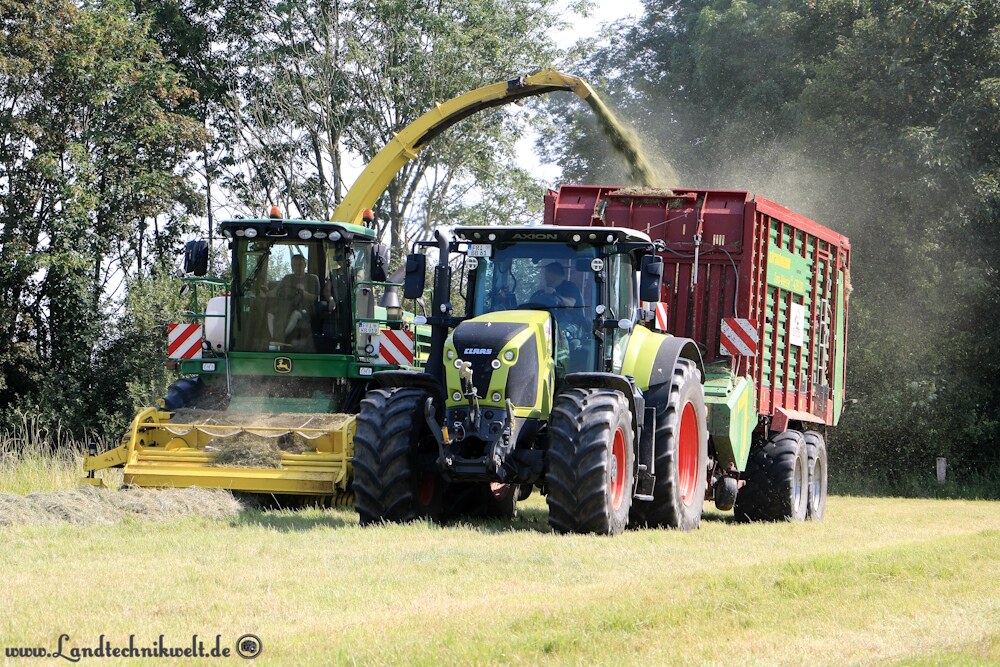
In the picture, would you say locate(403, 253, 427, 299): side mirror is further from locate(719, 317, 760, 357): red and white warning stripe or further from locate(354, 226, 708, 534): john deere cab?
locate(719, 317, 760, 357): red and white warning stripe

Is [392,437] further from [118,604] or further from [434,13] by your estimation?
[434,13]

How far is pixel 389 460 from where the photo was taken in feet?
37.1

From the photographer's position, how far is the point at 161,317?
2600cm

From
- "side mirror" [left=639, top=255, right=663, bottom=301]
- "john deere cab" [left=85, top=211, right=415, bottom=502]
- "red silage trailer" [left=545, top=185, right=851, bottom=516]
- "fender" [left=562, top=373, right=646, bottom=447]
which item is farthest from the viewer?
"john deere cab" [left=85, top=211, right=415, bottom=502]

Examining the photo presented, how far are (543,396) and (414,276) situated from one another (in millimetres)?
1661

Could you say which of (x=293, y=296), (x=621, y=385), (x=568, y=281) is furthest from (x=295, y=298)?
(x=621, y=385)

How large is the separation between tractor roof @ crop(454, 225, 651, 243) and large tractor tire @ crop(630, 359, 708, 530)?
141cm

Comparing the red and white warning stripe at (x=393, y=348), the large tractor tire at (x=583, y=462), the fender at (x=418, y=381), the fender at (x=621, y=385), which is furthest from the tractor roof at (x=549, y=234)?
the red and white warning stripe at (x=393, y=348)

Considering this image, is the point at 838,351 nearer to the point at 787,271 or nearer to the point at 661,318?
the point at 787,271

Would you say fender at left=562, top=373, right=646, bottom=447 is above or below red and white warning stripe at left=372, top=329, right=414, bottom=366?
below

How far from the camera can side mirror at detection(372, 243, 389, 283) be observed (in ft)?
49.4

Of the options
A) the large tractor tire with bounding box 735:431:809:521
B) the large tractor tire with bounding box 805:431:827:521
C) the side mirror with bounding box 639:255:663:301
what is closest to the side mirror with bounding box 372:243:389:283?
the side mirror with bounding box 639:255:663:301

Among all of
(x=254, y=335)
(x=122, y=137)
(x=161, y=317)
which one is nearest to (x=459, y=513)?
(x=254, y=335)

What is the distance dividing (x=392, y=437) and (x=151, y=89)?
17570 mm
